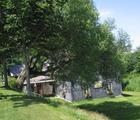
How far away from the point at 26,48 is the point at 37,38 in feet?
3.97

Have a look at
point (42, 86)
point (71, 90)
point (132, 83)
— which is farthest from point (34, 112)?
point (132, 83)

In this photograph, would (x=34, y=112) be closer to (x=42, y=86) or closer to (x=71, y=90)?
(x=71, y=90)

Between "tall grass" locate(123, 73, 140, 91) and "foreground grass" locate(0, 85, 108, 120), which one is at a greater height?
"tall grass" locate(123, 73, 140, 91)

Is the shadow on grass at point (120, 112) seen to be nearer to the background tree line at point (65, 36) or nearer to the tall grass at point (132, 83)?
the background tree line at point (65, 36)

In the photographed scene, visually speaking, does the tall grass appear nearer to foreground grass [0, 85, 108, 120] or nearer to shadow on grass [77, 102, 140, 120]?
shadow on grass [77, 102, 140, 120]

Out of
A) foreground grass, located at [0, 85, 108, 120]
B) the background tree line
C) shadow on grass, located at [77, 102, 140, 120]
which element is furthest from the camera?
shadow on grass, located at [77, 102, 140, 120]

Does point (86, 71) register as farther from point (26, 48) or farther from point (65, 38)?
point (26, 48)

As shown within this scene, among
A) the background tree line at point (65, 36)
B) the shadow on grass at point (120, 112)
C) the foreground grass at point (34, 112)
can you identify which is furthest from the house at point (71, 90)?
the foreground grass at point (34, 112)

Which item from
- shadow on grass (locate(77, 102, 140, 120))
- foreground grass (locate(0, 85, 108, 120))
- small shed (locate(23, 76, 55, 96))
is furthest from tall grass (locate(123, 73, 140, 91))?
foreground grass (locate(0, 85, 108, 120))

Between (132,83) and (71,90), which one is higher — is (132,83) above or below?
above

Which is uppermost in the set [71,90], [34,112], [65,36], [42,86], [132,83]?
[65,36]

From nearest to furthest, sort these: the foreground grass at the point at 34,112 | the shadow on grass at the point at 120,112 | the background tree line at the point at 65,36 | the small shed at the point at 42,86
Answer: the foreground grass at the point at 34,112 < the background tree line at the point at 65,36 < the shadow on grass at the point at 120,112 < the small shed at the point at 42,86

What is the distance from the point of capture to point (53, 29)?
33.3m

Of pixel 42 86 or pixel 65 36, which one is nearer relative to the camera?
pixel 65 36
